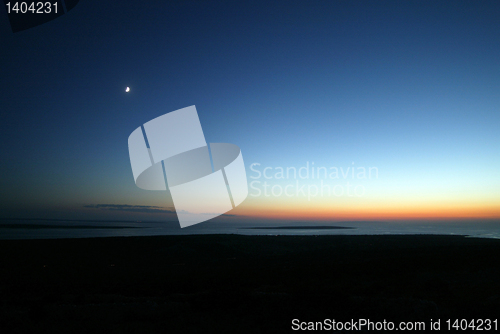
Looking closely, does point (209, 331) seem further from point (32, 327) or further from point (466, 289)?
point (466, 289)

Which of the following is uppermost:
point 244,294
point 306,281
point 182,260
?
point 244,294

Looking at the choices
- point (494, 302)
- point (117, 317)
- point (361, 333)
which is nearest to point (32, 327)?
point (117, 317)

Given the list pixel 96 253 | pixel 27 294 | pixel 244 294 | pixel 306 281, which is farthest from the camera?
pixel 96 253

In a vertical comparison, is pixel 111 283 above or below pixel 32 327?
below

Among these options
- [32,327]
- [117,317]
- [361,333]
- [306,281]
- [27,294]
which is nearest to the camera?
[361,333]

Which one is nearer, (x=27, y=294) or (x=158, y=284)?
(x=27, y=294)

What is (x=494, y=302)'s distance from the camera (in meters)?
10.5

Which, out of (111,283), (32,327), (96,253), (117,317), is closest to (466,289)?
(117,317)

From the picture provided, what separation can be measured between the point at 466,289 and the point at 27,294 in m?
21.5

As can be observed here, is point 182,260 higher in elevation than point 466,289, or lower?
lower

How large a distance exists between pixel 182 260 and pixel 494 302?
86.4 feet

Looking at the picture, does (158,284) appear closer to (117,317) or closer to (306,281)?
(117,317)

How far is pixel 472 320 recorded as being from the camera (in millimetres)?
8922

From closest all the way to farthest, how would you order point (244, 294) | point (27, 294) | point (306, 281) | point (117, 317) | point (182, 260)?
point (117, 317), point (244, 294), point (27, 294), point (306, 281), point (182, 260)
